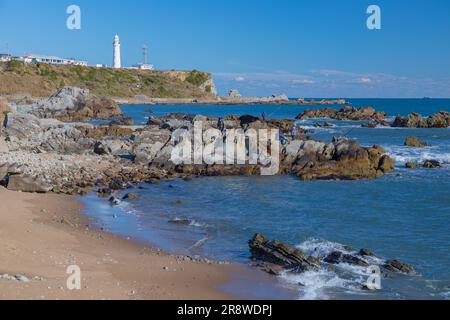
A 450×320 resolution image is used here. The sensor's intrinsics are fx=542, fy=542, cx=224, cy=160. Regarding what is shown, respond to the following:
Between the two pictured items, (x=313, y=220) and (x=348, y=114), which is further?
(x=348, y=114)

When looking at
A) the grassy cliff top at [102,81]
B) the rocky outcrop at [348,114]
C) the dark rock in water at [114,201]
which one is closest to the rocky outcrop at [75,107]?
the rocky outcrop at [348,114]

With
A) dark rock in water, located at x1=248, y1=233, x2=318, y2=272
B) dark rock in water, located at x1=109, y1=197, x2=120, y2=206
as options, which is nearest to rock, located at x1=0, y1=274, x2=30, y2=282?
dark rock in water, located at x1=248, y1=233, x2=318, y2=272

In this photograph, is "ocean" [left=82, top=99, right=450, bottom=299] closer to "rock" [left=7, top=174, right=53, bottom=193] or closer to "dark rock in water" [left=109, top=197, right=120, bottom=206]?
"dark rock in water" [left=109, top=197, right=120, bottom=206]

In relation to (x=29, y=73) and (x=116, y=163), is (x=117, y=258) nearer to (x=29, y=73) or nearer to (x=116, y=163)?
(x=116, y=163)

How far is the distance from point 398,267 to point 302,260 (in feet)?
7.77

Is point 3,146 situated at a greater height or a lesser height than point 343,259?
greater

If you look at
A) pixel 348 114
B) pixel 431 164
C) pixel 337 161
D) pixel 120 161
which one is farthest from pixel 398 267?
pixel 348 114

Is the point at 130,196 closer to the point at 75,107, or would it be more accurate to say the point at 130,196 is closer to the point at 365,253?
the point at 365,253

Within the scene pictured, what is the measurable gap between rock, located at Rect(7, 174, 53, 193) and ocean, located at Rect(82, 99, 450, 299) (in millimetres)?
1837

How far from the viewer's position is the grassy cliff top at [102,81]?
106 metres

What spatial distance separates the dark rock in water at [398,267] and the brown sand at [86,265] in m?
3.88

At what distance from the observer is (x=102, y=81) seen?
130 meters

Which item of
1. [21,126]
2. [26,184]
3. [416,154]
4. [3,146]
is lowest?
[416,154]

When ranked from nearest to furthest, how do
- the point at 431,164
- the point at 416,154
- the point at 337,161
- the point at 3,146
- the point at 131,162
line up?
the point at 337,161 < the point at 131,162 < the point at 431,164 < the point at 3,146 < the point at 416,154
